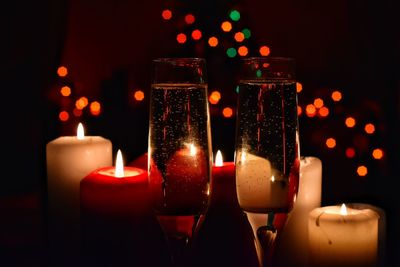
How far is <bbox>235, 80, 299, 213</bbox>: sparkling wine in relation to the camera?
0.64 meters

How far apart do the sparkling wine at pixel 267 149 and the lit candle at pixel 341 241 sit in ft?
0.47

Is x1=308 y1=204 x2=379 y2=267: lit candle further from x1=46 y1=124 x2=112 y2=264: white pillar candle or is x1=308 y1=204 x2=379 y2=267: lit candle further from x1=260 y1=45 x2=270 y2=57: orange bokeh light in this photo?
x1=260 y1=45 x2=270 y2=57: orange bokeh light

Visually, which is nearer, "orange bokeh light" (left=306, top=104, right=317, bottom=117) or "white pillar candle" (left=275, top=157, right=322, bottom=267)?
"white pillar candle" (left=275, top=157, right=322, bottom=267)

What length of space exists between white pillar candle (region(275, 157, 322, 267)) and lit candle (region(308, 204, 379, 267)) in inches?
1.2

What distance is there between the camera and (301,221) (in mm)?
829

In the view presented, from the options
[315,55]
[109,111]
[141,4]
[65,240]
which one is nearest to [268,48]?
[315,55]

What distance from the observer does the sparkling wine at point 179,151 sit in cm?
62

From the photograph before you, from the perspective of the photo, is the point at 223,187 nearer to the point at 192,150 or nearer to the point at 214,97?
the point at 192,150

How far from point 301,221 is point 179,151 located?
0.96 ft

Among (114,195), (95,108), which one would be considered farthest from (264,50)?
(114,195)

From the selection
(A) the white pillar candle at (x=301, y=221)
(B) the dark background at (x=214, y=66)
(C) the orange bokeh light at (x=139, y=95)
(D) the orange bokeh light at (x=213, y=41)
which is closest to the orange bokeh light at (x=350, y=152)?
(B) the dark background at (x=214, y=66)

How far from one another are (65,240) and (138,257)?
0.60 ft

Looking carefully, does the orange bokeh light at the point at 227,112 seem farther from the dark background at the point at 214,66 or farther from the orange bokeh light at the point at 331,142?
the orange bokeh light at the point at 331,142

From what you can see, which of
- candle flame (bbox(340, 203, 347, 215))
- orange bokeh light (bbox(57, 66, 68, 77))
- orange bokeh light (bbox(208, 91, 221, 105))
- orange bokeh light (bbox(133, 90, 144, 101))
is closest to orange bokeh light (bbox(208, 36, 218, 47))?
orange bokeh light (bbox(208, 91, 221, 105))
